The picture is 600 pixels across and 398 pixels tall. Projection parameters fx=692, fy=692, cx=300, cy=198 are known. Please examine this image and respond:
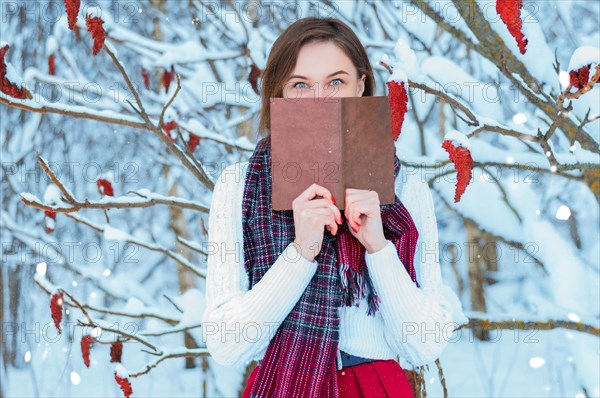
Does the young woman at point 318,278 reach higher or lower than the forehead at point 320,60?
lower

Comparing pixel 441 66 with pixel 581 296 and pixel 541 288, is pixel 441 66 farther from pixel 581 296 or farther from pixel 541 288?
pixel 541 288

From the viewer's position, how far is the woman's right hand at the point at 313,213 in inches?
58.0

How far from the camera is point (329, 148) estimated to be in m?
1.52

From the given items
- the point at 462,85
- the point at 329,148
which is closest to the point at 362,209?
the point at 329,148

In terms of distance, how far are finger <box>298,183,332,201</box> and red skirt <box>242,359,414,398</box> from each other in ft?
1.36

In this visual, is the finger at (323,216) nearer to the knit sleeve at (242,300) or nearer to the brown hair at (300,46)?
the knit sleeve at (242,300)

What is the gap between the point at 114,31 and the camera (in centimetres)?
304

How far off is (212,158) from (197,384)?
174 centimetres

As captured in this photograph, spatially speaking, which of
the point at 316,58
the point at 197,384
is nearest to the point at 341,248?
the point at 316,58

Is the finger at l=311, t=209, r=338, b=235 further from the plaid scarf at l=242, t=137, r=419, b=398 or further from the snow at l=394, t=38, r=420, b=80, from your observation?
the snow at l=394, t=38, r=420, b=80

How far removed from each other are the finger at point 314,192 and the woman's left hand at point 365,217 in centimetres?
5

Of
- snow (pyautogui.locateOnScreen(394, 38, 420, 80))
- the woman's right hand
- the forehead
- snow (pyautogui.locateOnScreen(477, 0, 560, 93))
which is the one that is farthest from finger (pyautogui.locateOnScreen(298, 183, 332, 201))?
snow (pyautogui.locateOnScreen(477, 0, 560, 93))

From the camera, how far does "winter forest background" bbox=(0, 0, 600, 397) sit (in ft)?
7.57

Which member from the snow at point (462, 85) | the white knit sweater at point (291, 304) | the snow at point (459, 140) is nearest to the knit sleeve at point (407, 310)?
the white knit sweater at point (291, 304)
